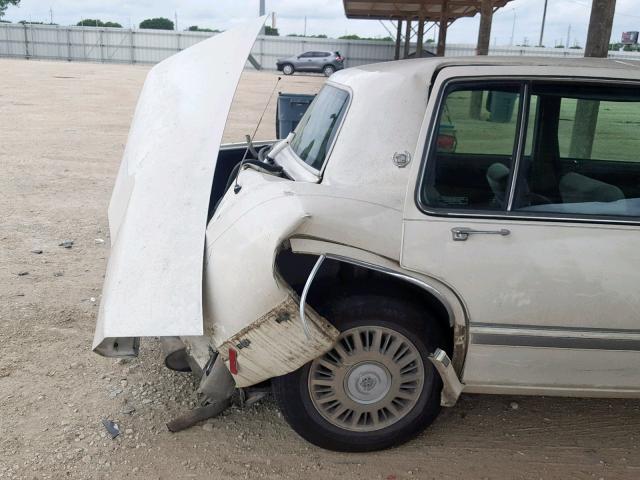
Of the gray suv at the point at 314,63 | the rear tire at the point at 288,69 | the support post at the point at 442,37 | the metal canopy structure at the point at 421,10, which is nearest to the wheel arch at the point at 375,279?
the metal canopy structure at the point at 421,10

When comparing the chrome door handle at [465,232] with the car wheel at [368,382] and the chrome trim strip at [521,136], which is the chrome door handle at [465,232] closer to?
the chrome trim strip at [521,136]

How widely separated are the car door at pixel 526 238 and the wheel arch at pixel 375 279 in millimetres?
46

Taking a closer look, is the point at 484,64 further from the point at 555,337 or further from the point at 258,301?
the point at 258,301

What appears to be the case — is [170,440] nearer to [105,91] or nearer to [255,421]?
[255,421]

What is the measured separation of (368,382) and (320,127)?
1.35 meters

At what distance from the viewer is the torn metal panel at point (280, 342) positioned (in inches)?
102

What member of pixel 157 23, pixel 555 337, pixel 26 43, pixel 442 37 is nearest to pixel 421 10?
pixel 442 37

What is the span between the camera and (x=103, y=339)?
8.66ft

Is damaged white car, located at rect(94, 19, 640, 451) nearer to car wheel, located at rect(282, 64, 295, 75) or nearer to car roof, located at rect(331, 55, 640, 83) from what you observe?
car roof, located at rect(331, 55, 640, 83)

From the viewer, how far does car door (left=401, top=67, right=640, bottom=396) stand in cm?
269

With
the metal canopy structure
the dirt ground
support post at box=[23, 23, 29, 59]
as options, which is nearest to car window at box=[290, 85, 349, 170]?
the dirt ground

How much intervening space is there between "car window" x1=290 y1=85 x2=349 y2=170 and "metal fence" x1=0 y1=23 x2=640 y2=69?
43.9m

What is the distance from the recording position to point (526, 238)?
8.87 feet

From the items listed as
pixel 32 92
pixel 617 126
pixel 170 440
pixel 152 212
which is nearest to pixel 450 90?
pixel 617 126
